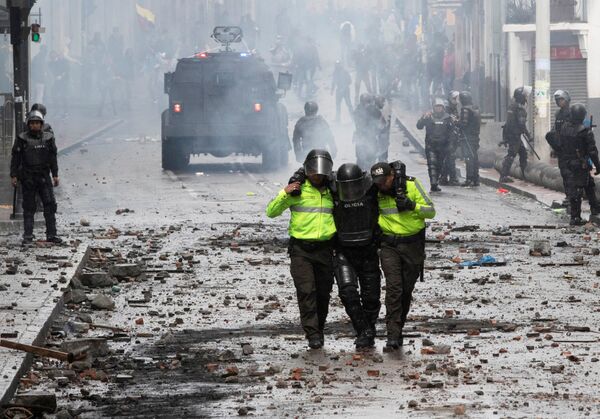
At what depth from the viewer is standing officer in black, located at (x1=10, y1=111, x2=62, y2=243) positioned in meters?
20.0

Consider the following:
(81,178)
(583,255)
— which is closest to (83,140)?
(81,178)

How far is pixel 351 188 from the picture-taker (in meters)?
11.8

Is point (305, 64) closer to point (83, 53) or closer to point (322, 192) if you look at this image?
point (83, 53)

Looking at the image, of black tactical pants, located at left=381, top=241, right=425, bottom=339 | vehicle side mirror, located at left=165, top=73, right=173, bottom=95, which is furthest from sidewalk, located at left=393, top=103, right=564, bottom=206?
black tactical pants, located at left=381, top=241, right=425, bottom=339

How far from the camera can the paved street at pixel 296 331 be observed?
9844 mm

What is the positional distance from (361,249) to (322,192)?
20.0 inches

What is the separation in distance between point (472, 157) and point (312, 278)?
1864cm

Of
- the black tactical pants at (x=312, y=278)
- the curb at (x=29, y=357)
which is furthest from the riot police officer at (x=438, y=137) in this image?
the black tactical pants at (x=312, y=278)

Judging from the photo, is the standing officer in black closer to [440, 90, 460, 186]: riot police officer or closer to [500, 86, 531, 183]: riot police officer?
[440, 90, 460, 186]: riot police officer

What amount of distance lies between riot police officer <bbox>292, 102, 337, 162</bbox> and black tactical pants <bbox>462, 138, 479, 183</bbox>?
13.7 ft

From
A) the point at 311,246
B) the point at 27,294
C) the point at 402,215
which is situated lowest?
the point at 27,294

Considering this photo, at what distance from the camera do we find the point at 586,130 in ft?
72.3

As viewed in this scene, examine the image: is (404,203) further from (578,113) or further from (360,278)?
(578,113)

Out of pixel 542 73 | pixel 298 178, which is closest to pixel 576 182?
pixel 542 73
